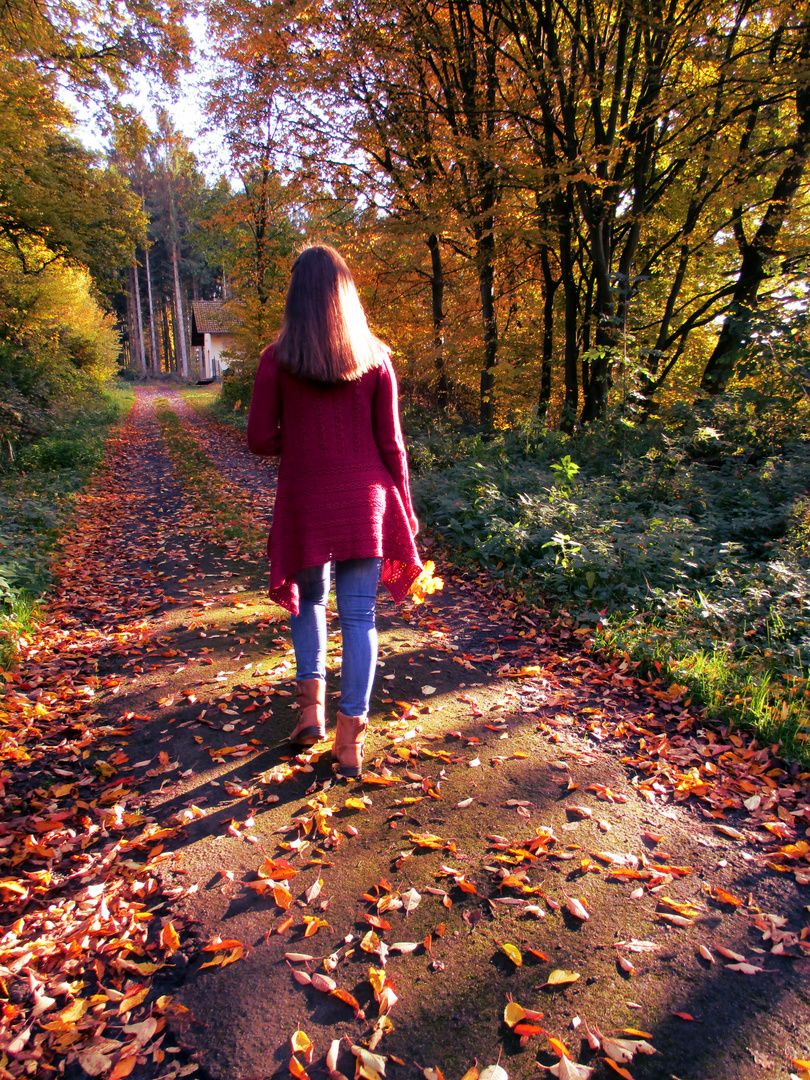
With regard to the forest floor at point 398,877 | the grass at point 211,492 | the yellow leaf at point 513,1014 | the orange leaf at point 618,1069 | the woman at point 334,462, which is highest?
the woman at point 334,462

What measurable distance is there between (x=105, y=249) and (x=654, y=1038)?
1766 cm

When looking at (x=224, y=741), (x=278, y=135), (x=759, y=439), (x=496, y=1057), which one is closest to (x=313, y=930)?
(x=496, y=1057)

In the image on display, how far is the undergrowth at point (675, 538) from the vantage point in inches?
155

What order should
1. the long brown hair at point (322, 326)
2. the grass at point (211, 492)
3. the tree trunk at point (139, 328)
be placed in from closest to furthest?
the long brown hair at point (322, 326)
the grass at point (211, 492)
the tree trunk at point (139, 328)

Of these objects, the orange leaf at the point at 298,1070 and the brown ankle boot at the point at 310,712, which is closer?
the orange leaf at the point at 298,1070

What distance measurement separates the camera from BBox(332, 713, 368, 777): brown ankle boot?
9.55ft

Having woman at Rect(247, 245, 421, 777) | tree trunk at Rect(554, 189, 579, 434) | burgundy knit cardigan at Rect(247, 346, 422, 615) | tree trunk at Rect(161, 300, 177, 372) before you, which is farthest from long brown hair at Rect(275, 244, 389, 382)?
tree trunk at Rect(161, 300, 177, 372)

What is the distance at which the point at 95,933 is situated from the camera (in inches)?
82.0

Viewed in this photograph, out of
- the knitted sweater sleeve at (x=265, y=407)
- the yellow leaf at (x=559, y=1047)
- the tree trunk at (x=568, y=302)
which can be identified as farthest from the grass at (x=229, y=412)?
the yellow leaf at (x=559, y=1047)

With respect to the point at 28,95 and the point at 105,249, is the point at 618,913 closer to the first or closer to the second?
the point at 28,95

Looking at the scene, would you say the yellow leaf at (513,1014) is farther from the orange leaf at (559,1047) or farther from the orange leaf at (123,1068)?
the orange leaf at (123,1068)

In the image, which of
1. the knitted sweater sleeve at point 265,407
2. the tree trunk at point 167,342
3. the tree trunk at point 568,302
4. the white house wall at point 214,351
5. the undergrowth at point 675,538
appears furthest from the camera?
the tree trunk at point 167,342

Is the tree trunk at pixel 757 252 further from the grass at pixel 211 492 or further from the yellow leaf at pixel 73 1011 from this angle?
the yellow leaf at pixel 73 1011

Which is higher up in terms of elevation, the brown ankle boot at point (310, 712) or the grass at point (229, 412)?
the grass at point (229, 412)
